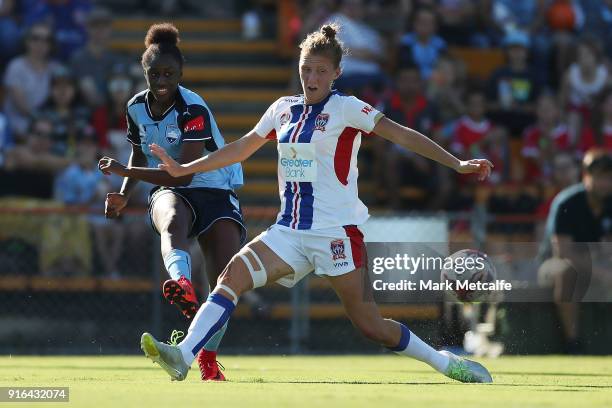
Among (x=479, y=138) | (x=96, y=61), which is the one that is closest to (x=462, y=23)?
(x=479, y=138)

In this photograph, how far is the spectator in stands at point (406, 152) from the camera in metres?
16.2

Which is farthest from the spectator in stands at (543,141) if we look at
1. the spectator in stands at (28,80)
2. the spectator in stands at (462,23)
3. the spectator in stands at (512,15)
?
the spectator in stands at (28,80)

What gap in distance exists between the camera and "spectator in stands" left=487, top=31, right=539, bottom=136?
691 inches

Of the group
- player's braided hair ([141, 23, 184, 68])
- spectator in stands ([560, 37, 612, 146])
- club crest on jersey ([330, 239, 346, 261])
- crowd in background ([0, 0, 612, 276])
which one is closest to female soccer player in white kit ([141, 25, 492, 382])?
club crest on jersey ([330, 239, 346, 261])

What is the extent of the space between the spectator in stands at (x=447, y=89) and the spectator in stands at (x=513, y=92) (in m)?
0.43

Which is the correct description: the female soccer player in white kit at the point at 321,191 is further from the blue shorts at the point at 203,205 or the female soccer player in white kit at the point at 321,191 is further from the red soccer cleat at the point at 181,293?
the blue shorts at the point at 203,205

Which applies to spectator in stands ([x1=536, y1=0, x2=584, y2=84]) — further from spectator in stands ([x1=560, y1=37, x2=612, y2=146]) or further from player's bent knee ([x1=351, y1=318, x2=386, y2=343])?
player's bent knee ([x1=351, y1=318, x2=386, y2=343])

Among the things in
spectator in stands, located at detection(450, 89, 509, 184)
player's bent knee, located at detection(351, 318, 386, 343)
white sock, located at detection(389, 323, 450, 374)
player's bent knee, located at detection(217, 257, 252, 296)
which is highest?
spectator in stands, located at detection(450, 89, 509, 184)

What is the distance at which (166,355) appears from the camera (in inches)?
304

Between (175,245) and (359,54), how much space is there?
8.94 meters

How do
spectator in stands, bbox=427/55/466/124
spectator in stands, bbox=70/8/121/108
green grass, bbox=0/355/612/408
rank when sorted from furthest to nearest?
1. spectator in stands, bbox=427/55/466/124
2. spectator in stands, bbox=70/8/121/108
3. green grass, bbox=0/355/612/408

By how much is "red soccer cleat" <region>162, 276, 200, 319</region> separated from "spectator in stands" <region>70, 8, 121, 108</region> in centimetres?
847

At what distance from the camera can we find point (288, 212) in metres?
8.30

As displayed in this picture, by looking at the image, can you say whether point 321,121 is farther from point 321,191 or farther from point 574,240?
point 574,240
